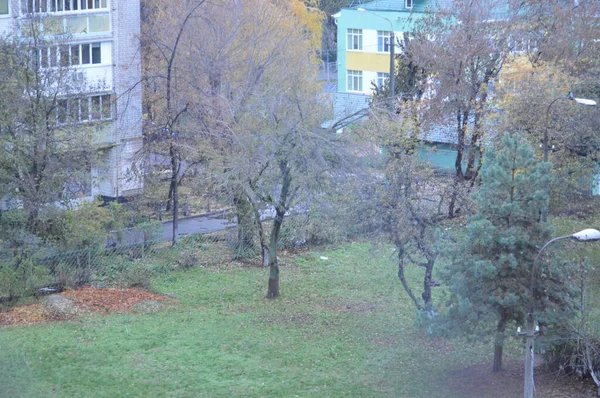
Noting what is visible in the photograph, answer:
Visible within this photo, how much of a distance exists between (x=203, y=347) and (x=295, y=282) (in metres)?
6.36

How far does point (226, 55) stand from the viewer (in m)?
26.4

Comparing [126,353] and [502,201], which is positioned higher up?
[502,201]

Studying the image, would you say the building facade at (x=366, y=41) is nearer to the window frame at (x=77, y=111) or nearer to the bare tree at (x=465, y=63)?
the bare tree at (x=465, y=63)

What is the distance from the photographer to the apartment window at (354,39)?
4422 cm

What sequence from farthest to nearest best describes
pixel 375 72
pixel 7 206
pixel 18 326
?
pixel 375 72 → pixel 7 206 → pixel 18 326

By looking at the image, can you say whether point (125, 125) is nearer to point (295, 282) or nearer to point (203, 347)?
point (295, 282)

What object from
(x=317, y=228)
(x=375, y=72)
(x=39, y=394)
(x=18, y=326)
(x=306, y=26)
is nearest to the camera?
(x=39, y=394)

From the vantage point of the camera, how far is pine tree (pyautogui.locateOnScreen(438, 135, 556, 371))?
13.8 m

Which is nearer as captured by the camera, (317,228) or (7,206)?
(7,206)

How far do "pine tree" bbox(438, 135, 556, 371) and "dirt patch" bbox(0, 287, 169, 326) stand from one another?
8.98m

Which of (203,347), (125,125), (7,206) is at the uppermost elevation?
(125,125)

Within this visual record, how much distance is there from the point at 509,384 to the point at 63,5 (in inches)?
896

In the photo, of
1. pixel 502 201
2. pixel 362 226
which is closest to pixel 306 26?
pixel 362 226

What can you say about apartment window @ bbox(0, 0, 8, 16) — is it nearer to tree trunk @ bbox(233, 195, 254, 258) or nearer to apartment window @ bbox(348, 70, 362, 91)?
tree trunk @ bbox(233, 195, 254, 258)
